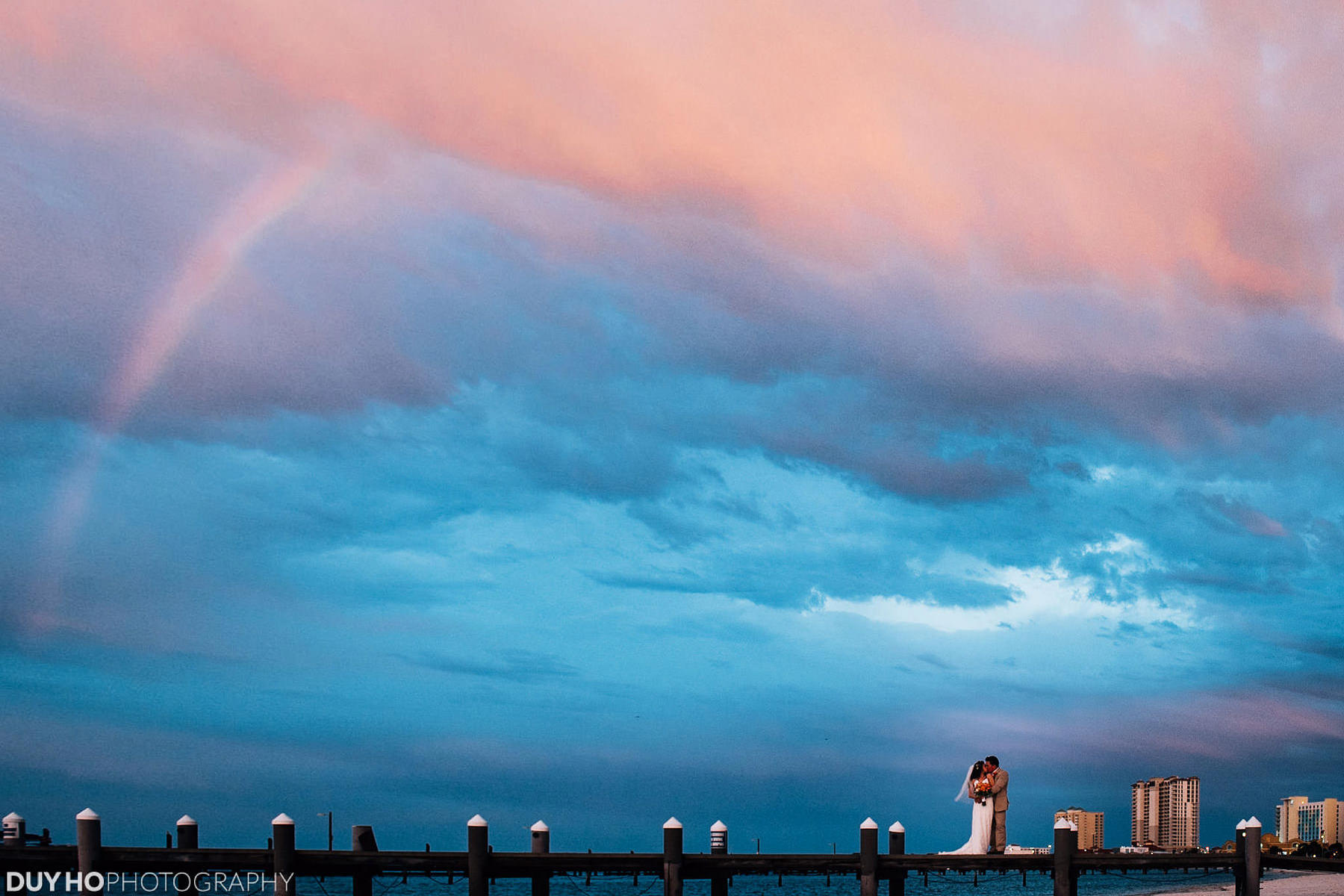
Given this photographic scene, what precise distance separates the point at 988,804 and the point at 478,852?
11.2 meters

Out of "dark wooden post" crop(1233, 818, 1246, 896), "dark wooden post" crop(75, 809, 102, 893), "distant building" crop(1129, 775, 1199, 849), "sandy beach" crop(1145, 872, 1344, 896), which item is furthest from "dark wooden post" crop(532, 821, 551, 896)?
"distant building" crop(1129, 775, 1199, 849)

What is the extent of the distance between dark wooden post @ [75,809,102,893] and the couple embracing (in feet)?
57.9

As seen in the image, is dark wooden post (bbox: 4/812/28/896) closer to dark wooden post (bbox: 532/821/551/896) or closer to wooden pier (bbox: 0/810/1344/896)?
wooden pier (bbox: 0/810/1344/896)

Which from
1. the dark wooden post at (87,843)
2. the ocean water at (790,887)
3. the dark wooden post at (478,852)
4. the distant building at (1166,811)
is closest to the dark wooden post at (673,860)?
the dark wooden post at (478,852)

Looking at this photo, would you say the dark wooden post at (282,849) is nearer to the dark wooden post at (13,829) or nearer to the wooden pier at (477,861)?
the wooden pier at (477,861)

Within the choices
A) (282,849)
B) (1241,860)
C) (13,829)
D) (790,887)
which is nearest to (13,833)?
(13,829)

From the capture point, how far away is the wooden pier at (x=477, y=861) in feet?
83.5

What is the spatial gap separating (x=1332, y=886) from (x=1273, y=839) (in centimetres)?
12215

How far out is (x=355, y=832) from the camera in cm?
2655

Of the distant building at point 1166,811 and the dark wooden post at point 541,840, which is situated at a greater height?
the dark wooden post at point 541,840

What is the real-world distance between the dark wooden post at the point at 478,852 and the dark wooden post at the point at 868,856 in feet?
24.6

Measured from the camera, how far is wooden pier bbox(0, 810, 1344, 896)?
25438 mm

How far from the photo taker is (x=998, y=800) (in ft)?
95.5

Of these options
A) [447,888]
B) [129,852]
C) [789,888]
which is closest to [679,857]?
[129,852]
